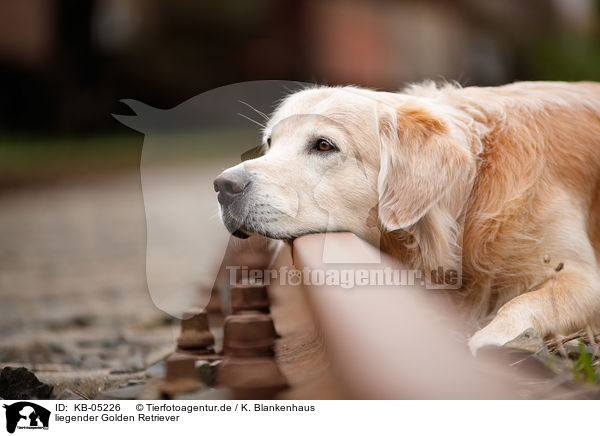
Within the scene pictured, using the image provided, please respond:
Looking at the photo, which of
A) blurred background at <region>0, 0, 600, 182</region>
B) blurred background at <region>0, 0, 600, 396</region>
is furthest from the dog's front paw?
blurred background at <region>0, 0, 600, 182</region>

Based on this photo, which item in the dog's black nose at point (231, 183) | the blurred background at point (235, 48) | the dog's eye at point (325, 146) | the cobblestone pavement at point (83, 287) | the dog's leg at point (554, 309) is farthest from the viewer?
the blurred background at point (235, 48)

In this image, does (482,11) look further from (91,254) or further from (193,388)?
(193,388)

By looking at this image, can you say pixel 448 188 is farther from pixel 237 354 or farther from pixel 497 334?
pixel 237 354

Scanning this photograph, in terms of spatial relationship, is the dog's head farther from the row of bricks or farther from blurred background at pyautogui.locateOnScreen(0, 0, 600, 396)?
blurred background at pyautogui.locateOnScreen(0, 0, 600, 396)

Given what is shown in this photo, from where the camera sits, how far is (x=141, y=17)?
8109 mm

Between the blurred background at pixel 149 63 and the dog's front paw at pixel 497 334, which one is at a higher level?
the blurred background at pixel 149 63

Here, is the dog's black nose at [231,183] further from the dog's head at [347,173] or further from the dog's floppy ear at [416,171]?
the dog's floppy ear at [416,171]

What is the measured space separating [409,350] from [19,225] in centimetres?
435

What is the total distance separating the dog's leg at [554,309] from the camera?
1472 mm

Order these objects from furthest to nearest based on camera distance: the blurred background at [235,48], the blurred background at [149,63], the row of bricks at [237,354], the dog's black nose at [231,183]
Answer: the blurred background at [235,48] < the blurred background at [149,63] < the dog's black nose at [231,183] < the row of bricks at [237,354]

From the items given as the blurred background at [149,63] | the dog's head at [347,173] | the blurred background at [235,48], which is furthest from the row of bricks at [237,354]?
the blurred background at [235,48]
